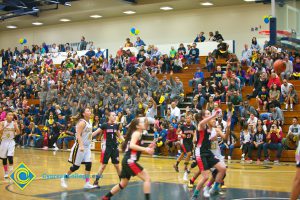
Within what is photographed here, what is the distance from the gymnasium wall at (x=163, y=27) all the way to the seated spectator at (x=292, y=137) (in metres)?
12.1

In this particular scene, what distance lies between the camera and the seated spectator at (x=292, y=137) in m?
19.0

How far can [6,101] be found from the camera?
3108 centimetres

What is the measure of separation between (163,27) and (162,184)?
23253 millimetres

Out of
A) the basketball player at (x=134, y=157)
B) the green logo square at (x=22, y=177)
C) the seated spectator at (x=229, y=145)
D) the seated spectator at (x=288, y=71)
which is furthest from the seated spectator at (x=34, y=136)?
the basketball player at (x=134, y=157)

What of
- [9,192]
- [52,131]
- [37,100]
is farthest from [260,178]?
[37,100]

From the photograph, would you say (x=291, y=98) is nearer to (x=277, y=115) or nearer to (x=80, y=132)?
(x=277, y=115)

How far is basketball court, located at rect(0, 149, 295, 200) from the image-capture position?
11.0 m

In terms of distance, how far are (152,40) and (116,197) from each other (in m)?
25.6

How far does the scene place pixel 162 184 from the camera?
1293 centimetres

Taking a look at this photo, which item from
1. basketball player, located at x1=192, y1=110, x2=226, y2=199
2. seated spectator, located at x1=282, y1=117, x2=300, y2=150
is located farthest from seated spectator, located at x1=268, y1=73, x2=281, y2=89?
basketball player, located at x1=192, y1=110, x2=226, y2=199

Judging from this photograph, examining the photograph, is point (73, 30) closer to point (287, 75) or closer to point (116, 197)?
point (287, 75)

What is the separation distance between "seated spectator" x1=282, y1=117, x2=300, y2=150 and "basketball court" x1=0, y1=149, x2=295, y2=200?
95 cm

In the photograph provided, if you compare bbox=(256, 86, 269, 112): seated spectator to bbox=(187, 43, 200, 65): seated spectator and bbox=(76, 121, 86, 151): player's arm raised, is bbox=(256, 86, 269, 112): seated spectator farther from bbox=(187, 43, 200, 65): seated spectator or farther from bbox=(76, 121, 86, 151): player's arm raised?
bbox=(76, 121, 86, 151): player's arm raised

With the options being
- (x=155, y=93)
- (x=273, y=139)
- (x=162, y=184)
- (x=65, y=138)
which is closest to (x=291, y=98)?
(x=273, y=139)
